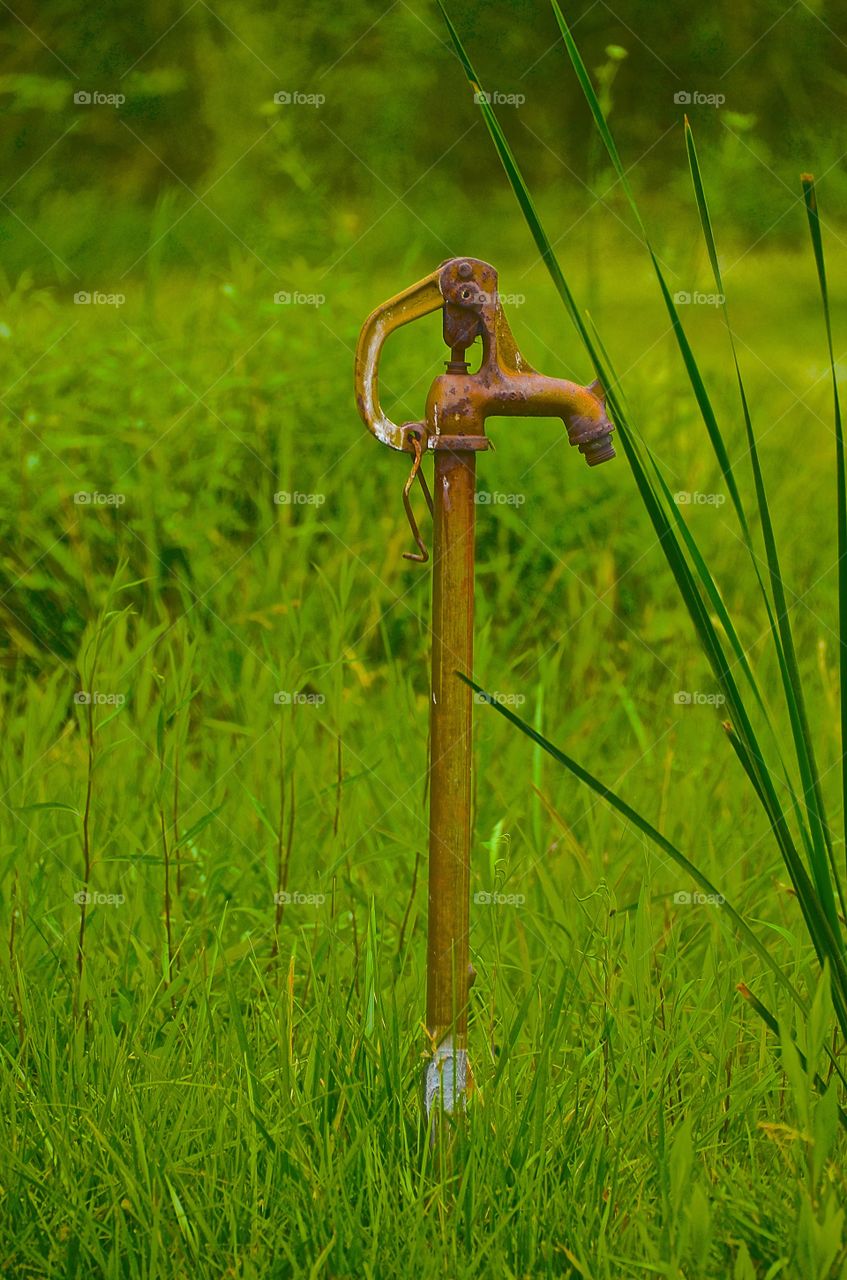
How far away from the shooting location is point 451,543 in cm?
108

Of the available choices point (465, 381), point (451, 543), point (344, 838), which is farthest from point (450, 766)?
point (344, 838)

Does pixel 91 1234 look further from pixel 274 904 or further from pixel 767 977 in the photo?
pixel 767 977

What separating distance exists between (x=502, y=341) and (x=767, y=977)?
70cm

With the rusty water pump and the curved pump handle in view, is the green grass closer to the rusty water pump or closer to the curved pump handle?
the rusty water pump

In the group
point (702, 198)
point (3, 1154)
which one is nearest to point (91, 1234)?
point (3, 1154)

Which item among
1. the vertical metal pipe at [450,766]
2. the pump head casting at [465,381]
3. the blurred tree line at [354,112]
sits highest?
the blurred tree line at [354,112]

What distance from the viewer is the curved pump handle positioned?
3.58ft

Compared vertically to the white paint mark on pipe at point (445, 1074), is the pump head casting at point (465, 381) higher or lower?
higher

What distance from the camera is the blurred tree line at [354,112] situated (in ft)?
12.7

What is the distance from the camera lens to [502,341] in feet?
3.66

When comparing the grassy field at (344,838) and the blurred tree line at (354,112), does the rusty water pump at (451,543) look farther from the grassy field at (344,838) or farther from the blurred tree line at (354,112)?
the blurred tree line at (354,112)

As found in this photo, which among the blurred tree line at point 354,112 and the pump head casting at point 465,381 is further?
the blurred tree line at point 354,112

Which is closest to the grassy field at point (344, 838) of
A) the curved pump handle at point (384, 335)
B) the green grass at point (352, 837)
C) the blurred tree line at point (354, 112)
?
the green grass at point (352, 837)

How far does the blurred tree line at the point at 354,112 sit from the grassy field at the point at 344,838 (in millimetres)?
755
